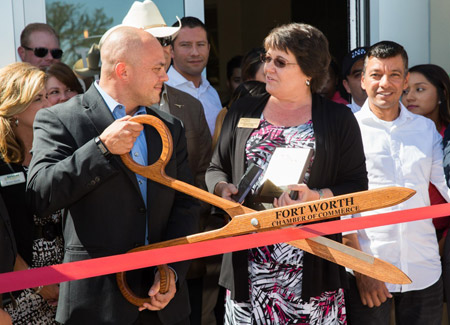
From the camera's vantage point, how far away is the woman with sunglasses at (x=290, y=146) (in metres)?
2.69

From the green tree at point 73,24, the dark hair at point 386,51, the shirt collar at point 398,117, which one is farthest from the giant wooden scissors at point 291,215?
the green tree at point 73,24

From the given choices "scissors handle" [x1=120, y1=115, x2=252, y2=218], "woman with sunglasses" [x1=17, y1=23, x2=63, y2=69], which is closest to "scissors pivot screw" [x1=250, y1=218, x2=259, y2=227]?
"scissors handle" [x1=120, y1=115, x2=252, y2=218]

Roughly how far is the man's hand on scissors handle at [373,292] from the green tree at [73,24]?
8.72 feet

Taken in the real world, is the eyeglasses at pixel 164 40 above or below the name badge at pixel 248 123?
above

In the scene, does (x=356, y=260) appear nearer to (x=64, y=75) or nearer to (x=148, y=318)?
(x=148, y=318)

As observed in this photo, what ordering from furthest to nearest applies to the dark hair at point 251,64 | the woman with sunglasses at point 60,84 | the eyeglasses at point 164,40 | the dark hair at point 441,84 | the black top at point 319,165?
the dark hair at point 441,84, the dark hair at point 251,64, the eyeglasses at point 164,40, the woman with sunglasses at point 60,84, the black top at point 319,165

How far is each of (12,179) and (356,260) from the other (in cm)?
150

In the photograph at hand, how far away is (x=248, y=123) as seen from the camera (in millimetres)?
2838

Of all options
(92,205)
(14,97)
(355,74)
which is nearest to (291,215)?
(92,205)

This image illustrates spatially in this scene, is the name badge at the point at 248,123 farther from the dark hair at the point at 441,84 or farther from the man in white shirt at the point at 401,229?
the dark hair at the point at 441,84

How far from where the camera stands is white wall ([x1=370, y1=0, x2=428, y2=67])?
16.6 feet

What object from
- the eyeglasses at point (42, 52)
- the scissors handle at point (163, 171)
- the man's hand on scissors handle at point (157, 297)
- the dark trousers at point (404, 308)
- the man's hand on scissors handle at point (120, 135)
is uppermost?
the eyeglasses at point (42, 52)

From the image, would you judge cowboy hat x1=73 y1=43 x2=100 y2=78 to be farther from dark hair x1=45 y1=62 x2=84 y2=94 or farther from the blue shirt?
the blue shirt

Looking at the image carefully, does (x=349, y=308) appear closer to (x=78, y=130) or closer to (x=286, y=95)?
(x=286, y=95)
